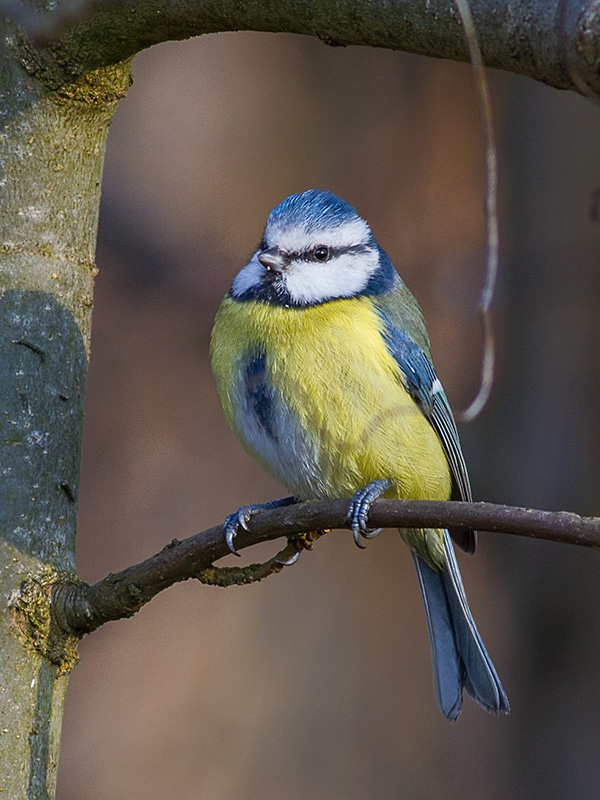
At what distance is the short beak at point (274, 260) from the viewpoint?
1.71 meters

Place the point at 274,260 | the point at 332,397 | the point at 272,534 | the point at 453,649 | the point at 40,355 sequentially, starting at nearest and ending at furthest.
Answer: the point at 272,534
the point at 40,355
the point at 332,397
the point at 274,260
the point at 453,649

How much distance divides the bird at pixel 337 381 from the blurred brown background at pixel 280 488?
120cm

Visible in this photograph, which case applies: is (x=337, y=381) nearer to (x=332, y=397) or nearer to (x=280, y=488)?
(x=332, y=397)

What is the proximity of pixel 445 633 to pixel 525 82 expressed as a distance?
9.17 ft

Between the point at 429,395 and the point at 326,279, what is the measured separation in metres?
0.28

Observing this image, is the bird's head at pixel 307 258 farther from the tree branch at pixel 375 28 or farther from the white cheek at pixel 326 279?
the tree branch at pixel 375 28

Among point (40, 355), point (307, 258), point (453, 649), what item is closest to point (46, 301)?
point (40, 355)

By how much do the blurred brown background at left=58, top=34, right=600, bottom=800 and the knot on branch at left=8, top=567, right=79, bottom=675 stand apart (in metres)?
1.54

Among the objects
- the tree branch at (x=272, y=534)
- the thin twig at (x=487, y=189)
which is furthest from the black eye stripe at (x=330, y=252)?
the thin twig at (x=487, y=189)

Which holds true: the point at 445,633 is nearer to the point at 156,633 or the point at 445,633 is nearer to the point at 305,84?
the point at 156,633

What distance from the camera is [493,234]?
1.02 metres

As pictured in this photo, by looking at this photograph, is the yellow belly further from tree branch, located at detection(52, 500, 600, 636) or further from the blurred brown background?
the blurred brown background

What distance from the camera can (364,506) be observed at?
136 centimetres

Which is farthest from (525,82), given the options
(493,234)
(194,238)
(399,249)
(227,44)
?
(493,234)
